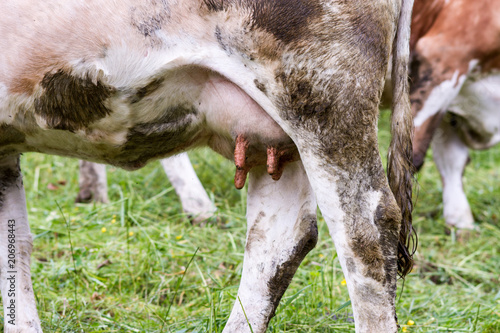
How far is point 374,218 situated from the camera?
7.89 ft

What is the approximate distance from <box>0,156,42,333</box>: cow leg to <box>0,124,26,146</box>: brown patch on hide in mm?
401

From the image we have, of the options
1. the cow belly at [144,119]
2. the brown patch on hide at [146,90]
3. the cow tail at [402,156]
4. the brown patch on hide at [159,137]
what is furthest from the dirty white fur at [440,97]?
the brown patch on hide at [146,90]

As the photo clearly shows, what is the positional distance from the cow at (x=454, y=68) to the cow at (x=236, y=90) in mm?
2519

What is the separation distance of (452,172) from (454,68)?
3.63ft

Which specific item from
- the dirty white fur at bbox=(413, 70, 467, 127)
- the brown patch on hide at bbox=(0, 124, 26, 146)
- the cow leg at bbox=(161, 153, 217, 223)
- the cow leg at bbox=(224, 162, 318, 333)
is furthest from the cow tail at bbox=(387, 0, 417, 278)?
the dirty white fur at bbox=(413, 70, 467, 127)

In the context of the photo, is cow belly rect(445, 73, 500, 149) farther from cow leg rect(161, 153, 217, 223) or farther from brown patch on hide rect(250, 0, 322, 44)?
brown patch on hide rect(250, 0, 322, 44)

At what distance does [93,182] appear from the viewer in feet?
16.5

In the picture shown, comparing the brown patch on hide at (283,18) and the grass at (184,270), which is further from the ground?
the brown patch on hide at (283,18)

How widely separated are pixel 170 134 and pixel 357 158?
731 millimetres

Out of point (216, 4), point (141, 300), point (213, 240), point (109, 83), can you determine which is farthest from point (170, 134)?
point (213, 240)

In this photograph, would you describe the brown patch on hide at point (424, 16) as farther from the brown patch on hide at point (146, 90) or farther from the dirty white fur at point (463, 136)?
the brown patch on hide at point (146, 90)

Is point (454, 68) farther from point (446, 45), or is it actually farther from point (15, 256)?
point (15, 256)

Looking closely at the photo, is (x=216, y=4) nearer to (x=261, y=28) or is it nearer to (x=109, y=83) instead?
(x=261, y=28)

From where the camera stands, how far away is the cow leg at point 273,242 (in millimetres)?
2852
